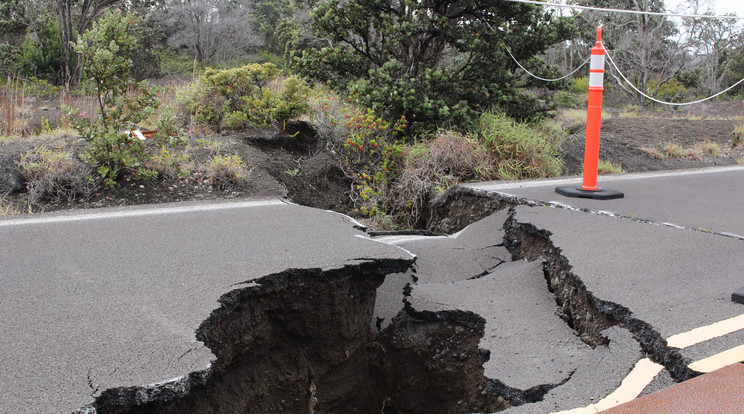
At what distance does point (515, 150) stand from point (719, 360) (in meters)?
5.86

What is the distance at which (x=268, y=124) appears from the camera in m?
8.74

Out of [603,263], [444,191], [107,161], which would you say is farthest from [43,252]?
[444,191]

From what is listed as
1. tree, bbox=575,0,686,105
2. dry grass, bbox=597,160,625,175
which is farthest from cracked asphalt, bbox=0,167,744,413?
tree, bbox=575,0,686,105

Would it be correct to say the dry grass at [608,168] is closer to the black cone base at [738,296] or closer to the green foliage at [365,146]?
the green foliage at [365,146]

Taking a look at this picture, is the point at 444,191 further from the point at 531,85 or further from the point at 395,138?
the point at 531,85

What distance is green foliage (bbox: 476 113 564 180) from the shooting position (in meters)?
7.96

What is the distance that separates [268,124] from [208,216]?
13.0 ft

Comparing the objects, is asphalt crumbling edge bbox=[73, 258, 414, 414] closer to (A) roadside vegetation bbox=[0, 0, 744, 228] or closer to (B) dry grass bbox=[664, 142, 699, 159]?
(A) roadside vegetation bbox=[0, 0, 744, 228]

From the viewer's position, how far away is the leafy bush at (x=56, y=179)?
5.86 m

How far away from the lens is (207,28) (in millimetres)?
29094

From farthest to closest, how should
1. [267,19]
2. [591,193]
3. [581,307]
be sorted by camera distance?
[267,19] < [591,193] < [581,307]

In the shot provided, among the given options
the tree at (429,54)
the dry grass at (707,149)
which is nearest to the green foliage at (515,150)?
the tree at (429,54)

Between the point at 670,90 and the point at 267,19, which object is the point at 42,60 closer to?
the point at 267,19

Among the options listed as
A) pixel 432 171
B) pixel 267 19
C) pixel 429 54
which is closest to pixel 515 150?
pixel 432 171
